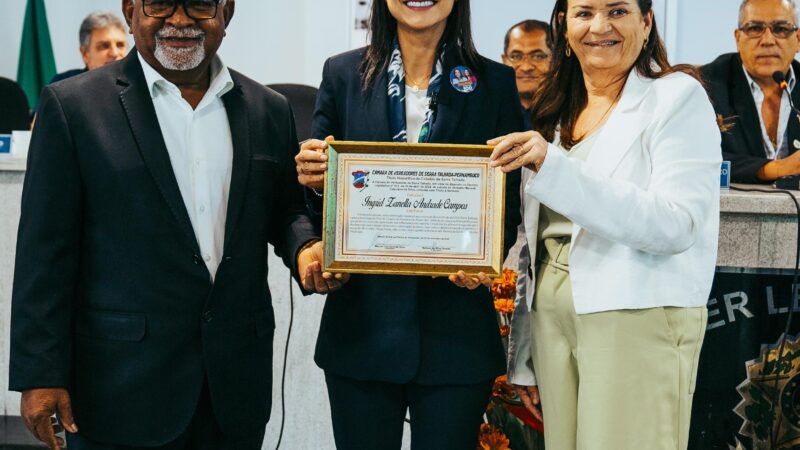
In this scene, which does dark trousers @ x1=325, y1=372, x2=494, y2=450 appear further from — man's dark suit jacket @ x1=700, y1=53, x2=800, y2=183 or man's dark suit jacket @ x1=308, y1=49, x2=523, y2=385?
man's dark suit jacket @ x1=700, y1=53, x2=800, y2=183

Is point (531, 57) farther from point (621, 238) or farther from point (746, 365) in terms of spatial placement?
point (621, 238)

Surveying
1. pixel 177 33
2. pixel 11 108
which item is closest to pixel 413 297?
pixel 177 33

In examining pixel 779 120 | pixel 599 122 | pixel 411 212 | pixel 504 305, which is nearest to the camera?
pixel 411 212

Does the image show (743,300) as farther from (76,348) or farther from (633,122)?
(76,348)

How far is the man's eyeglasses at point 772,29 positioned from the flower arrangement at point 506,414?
2.55 m

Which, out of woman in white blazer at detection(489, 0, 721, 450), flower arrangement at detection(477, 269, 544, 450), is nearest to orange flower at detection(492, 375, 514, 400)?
flower arrangement at detection(477, 269, 544, 450)

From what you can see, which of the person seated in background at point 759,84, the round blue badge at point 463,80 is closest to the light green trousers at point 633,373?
the round blue badge at point 463,80

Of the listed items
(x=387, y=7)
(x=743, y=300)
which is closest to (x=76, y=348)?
(x=387, y=7)

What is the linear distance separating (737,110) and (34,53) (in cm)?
552

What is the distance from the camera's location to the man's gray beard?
6.08ft

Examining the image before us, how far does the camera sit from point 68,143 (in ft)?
5.85

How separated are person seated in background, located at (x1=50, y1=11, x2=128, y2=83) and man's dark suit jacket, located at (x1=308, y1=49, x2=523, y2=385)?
4.34 metres

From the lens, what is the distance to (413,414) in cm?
197

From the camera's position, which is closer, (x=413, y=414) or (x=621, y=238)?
(x=621, y=238)
